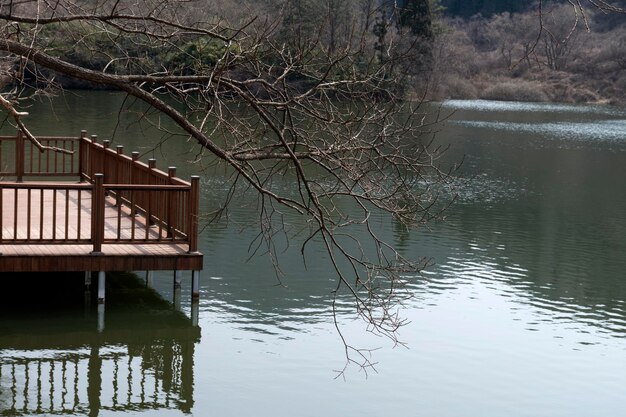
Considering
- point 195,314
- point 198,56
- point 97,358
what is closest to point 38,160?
point 195,314

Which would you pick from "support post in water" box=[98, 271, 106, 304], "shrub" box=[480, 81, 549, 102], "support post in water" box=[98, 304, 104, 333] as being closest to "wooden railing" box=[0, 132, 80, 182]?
"support post in water" box=[98, 271, 106, 304]

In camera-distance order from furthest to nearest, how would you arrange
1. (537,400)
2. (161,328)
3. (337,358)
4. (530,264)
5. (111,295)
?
(530,264)
(111,295)
(161,328)
(337,358)
(537,400)

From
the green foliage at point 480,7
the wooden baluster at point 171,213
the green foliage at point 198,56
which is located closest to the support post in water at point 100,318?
the wooden baluster at point 171,213

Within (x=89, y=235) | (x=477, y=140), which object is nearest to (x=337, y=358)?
(x=89, y=235)

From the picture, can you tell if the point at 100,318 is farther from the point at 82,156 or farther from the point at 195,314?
the point at 82,156

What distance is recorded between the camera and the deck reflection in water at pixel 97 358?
9414 millimetres

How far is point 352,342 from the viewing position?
1162cm

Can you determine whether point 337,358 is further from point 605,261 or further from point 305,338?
point 605,261

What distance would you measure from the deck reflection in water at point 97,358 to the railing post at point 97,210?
0.91m

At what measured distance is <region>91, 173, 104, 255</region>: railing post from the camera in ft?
36.3

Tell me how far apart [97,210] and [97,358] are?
148 cm

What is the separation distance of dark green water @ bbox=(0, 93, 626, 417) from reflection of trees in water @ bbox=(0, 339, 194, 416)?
0.06 feet

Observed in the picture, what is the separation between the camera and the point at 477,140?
125 ft

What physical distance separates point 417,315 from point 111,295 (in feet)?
11.6
